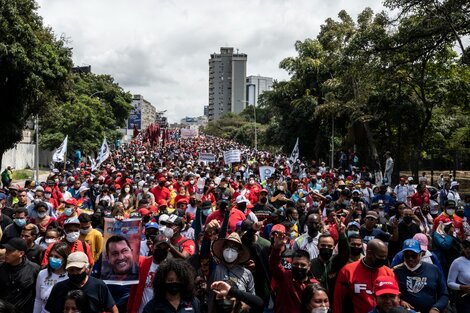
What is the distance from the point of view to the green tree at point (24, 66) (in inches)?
773

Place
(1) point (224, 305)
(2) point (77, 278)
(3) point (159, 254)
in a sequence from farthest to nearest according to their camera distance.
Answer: (3) point (159, 254) → (2) point (77, 278) → (1) point (224, 305)

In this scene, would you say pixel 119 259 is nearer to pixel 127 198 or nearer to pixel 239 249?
pixel 239 249

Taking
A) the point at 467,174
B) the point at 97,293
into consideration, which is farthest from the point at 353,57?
the point at 467,174

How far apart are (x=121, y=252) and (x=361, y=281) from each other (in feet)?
7.50

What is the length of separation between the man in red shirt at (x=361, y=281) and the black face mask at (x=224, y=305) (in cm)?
144

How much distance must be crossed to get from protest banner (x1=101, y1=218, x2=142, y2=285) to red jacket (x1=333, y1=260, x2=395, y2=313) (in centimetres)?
188

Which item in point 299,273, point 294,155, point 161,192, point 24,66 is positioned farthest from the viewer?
point 294,155

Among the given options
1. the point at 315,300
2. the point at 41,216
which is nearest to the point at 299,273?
the point at 315,300

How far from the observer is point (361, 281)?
14.2ft

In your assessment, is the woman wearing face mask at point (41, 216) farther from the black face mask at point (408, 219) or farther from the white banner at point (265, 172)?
the white banner at point (265, 172)

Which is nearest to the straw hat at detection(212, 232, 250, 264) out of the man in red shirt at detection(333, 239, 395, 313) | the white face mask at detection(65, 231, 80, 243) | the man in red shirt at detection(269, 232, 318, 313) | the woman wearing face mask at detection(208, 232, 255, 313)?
the woman wearing face mask at detection(208, 232, 255, 313)

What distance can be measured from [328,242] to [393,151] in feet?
96.1

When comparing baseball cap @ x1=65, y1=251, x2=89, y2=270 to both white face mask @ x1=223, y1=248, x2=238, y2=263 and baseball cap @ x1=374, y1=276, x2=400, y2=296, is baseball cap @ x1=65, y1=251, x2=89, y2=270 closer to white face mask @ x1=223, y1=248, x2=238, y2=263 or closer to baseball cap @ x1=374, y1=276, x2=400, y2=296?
white face mask @ x1=223, y1=248, x2=238, y2=263

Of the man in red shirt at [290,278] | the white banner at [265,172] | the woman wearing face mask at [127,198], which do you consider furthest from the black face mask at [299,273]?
the white banner at [265,172]
